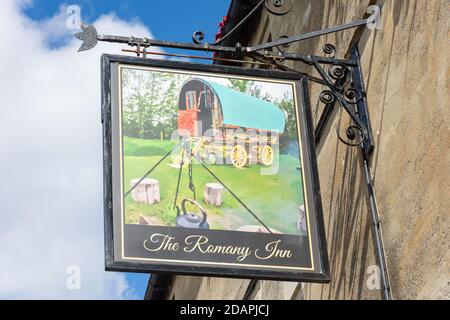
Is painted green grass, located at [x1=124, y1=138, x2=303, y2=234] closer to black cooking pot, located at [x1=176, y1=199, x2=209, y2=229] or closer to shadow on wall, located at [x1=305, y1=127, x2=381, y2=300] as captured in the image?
black cooking pot, located at [x1=176, y1=199, x2=209, y2=229]

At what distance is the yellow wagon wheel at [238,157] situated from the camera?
855 cm

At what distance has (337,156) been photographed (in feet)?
33.3

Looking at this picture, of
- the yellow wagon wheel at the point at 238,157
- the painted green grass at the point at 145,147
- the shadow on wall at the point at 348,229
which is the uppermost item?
the painted green grass at the point at 145,147

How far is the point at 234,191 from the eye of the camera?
8.43 meters

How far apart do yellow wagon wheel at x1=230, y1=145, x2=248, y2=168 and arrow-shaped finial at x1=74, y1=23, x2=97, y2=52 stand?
1489 millimetres

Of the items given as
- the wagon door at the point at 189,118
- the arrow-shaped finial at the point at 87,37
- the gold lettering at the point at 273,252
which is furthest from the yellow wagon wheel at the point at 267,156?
the arrow-shaped finial at the point at 87,37

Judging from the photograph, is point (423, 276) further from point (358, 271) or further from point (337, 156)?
point (337, 156)

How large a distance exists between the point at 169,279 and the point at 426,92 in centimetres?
1379

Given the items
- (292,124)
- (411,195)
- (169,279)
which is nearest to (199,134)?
(292,124)

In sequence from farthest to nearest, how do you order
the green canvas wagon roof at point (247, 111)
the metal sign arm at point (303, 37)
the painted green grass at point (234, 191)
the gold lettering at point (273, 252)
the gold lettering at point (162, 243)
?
1. the metal sign arm at point (303, 37)
2. the green canvas wagon roof at point (247, 111)
3. the painted green grass at point (234, 191)
4. the gold lettering at point (273, 252)
5. the gold lettering at point (162, 243)

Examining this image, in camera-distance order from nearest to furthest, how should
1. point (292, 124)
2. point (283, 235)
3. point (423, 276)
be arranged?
point (423, 276)
point (283, 235)
point (292, 124)

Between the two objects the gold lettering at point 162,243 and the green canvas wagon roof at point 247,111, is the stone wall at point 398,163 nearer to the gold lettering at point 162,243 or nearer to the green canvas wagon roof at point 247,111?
the green canvas wagon roof at point 247,111

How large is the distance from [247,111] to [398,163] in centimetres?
135

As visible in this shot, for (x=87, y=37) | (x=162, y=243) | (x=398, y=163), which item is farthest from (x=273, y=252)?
(x=87, y=37)
